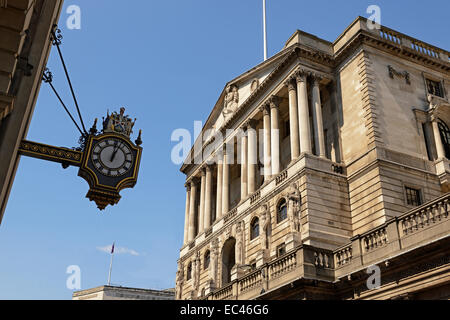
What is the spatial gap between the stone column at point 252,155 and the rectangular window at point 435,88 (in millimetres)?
14884

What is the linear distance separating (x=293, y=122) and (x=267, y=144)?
3.80 m

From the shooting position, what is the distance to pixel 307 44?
3922 cm

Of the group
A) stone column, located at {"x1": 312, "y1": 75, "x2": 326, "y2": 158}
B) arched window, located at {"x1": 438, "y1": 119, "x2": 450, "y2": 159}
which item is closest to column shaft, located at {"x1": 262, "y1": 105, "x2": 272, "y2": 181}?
stone column, located at {"x1": 312, "y1": 75, "x2": 326, "y2": 158}

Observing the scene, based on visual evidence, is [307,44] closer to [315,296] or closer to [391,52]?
[391,52]


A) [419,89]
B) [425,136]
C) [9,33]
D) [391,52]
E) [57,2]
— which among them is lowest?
[9,33]

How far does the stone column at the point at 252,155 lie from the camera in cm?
4074

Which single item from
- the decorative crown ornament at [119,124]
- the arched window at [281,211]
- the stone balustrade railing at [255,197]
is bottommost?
the decorative crown ornament at [119,124]

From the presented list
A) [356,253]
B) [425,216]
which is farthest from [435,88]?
[425,216]

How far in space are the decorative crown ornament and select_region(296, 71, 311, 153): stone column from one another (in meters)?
24.6

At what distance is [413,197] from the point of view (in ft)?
104

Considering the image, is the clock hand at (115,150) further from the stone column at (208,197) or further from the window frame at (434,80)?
the stone column at (208,197)

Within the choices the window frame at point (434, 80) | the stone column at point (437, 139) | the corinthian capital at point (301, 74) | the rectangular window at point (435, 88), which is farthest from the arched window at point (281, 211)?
the rectangular window at point (435, 88)
